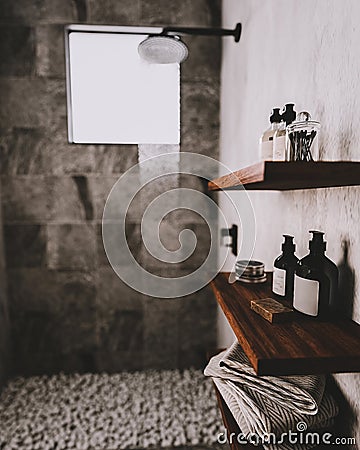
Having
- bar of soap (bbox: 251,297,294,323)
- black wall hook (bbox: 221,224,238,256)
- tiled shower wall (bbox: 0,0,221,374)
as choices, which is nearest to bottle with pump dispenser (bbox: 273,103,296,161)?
bar of soap (bbox: 251,297,294,323)

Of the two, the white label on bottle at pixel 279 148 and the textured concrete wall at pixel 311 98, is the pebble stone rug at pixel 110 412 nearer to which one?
the textured concrete wall at pixel 311 98

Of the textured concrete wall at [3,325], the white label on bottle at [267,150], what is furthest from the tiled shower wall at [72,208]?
the white label on bottle at [267,150]

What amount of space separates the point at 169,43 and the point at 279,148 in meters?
0.94

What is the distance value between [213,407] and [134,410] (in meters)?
0.39

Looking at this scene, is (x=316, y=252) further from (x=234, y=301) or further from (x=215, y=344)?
(x=215, y=344)

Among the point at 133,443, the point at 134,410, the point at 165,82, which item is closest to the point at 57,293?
the point at 134,410

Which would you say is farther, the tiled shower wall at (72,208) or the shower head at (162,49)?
the tiled shower wall at (72,208)

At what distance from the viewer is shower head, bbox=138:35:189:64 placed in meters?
1.52

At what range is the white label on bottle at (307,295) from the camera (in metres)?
0.71

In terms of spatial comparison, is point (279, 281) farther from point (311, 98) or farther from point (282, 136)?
point (311, 98)

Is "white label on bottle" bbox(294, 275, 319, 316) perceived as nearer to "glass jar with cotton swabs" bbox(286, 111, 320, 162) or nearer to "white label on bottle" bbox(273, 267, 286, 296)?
"white label on bottle" bbox(273, 267, 286, 296)

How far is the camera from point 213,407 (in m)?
1.87

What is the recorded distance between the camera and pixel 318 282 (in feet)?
2.31

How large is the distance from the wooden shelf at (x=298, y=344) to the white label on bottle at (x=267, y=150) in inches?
15.7
